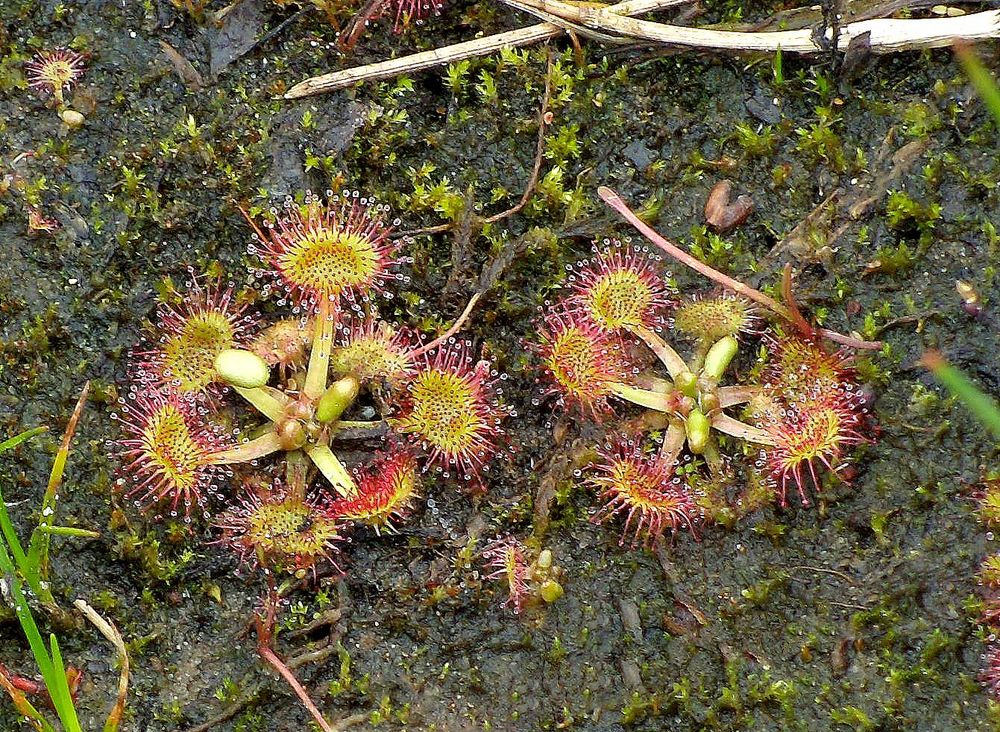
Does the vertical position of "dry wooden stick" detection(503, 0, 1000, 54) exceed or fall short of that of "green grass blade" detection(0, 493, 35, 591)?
it exceeds it

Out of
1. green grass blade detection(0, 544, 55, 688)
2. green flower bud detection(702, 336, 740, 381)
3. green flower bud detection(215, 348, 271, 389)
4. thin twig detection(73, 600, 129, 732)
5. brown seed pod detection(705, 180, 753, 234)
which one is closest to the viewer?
green grass blade detection(0, 544, 55, 688)

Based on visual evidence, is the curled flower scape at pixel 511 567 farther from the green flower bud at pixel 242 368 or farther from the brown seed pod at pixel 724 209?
the brown seed pod at pixel 724 209

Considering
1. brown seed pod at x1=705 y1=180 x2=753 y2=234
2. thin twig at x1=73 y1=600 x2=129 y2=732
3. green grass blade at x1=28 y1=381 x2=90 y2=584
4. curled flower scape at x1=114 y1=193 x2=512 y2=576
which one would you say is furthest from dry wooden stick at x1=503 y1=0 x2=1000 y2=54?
thin twig at x1=73 y1=600 x2=129 y2=732

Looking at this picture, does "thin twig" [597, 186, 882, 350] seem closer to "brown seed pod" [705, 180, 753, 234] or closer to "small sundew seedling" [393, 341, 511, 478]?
"brown seed pod" [705, 180, 753, 234]

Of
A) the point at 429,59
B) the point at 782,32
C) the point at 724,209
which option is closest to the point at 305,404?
the point at 429,59

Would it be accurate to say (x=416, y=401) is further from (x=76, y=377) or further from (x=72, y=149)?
(x=72, y=149)

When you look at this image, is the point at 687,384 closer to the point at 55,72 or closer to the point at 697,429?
the point at 697,429
